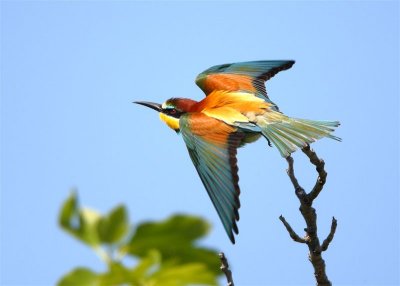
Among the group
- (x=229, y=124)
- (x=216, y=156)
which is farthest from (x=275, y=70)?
(x=216, y=156)

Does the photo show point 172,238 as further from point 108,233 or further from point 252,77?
point 252,77

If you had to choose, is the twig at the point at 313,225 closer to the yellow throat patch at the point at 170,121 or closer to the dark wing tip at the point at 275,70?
the yellow throat patch at the point at 170,121

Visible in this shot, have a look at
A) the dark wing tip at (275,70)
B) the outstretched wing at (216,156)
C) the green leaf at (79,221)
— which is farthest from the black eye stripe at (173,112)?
the green leaf at (79,221)

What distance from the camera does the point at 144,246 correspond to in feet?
1.98

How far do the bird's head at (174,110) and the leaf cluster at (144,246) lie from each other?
3.48 m

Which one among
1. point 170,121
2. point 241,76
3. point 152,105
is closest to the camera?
point 170,121

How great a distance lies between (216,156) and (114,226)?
2665mm

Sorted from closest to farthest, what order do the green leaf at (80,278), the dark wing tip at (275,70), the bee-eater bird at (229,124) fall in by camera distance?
the green leaf at (80,278) → the bee-eater bird at (229,124) → the dark wing tip at (275,70)

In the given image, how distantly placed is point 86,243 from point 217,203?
1963 mm

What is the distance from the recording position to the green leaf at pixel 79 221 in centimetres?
58

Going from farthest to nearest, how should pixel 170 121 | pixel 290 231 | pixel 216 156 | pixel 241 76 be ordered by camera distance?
pixel 241 76 < pixel 170 121 < pixel 216 156 < pixel 290 231

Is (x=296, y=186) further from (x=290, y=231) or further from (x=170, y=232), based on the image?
(x=170, y=232)

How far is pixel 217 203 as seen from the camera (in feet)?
8.34

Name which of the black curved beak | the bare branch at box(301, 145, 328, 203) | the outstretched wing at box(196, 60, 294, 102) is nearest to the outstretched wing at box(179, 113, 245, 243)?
the bare branch at box(301, 145, 328, 203)
